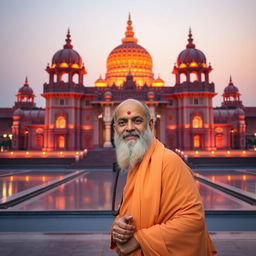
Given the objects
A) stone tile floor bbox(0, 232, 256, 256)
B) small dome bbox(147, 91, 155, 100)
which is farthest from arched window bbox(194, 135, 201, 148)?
stone tile floor bbox(0, 232, 256, 256)

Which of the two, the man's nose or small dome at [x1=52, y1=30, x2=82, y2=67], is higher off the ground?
small dome at [x1=52, y1=30, x2=82, y2=67]

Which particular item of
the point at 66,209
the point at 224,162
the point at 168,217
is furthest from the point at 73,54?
the point at 168,217

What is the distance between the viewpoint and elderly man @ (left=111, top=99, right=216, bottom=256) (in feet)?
6.14

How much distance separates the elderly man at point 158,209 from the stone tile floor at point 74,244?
3155 mm

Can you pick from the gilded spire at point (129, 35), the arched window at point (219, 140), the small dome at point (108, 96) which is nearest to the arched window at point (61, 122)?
the small dome at point (108, 96)

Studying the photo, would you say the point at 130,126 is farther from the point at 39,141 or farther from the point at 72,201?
the point at 39,141

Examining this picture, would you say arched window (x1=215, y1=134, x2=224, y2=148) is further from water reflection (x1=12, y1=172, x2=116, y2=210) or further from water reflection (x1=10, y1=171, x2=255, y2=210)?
water reflection (x1=12, y1=172, x2=116, y2=210)

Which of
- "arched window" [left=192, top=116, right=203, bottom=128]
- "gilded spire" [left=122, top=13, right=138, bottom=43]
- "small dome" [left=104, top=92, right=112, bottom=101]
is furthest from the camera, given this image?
"gilded spire" [left=122, top=13, right=138, bottom=43]

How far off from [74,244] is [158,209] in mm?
3877

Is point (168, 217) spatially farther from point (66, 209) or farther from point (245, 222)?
point (66, 209)

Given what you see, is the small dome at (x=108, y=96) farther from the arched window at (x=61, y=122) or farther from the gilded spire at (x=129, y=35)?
the gilded spire at (x=129, y=35)

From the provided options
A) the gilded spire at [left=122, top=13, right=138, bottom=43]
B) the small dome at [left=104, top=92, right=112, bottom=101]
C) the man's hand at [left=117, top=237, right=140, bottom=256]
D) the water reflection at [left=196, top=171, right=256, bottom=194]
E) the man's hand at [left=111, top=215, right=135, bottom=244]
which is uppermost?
the gilded spire at [left=122, top=13, right=138, bottom=43]

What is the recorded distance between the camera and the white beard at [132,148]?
7.18 feet

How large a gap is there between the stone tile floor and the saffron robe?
10.5ft
